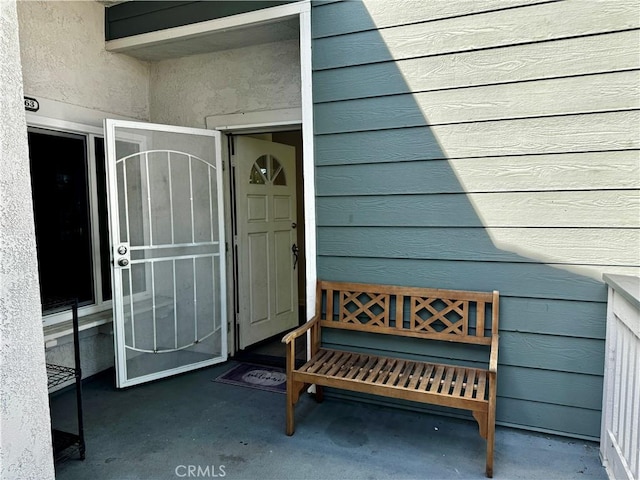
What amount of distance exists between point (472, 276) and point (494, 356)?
1.61 feet

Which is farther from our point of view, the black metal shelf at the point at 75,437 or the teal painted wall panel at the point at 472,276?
the teal painted wall panel at the point at 472,276

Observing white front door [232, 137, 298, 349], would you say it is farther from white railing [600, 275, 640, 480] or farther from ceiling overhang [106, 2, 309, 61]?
white railing [600, 275, 640, 480]

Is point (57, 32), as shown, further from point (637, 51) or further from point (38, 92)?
point (637, 51)

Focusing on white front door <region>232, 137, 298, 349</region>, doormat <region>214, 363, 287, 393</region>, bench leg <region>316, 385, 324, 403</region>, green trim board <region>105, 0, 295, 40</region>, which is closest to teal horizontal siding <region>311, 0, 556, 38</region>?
green trim board <region>105, 0, 295, 40</region>

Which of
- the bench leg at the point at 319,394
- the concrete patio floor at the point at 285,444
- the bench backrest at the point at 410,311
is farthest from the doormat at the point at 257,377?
the bench backrest at the point at 410,311

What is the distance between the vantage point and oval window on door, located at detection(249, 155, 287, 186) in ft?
12.8

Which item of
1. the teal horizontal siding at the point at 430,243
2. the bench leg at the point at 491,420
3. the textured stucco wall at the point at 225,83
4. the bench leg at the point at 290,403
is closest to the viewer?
the bench leg at the point at 491,420

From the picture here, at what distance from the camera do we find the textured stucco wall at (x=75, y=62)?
2.78 meters

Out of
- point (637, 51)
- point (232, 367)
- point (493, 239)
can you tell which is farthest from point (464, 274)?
point (232, 367)

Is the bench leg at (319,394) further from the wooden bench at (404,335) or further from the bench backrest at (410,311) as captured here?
the bench backrest at (410,311)

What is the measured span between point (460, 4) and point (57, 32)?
8.73 ft

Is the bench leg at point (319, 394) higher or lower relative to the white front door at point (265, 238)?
lower

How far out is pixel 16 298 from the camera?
145 cm

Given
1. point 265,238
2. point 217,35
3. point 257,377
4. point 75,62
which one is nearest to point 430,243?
point 257,377
